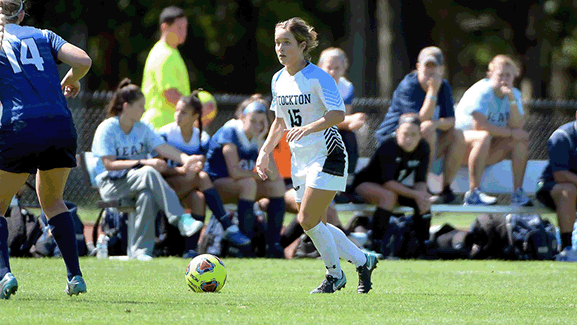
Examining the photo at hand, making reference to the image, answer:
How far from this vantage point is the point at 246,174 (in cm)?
1144

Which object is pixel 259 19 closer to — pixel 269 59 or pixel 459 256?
pixel 269 59

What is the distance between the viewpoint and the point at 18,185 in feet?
21.8

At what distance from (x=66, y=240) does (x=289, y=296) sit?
1.66 metres

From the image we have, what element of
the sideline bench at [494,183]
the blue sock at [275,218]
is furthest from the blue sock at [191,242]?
the sideline bench at [494,183]

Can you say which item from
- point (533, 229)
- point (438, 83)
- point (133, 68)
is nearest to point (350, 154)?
point (438, 83)

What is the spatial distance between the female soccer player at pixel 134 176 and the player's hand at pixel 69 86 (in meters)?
3.90

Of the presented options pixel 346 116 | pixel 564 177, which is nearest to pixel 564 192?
pixel 564 177

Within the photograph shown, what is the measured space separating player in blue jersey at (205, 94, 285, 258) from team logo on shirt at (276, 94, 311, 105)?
155 inches

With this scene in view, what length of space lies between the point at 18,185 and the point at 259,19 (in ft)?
66.3

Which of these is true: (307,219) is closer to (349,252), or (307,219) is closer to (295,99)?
(349,252)

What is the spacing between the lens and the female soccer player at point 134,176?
10812mm

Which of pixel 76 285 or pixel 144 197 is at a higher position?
pixel 76 285

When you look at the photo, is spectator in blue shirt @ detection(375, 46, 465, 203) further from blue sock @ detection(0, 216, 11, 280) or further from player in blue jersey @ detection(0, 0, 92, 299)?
blue sock @ detection(0, 216, 11, 280)

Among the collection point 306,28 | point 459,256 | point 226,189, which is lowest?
point 459,256
